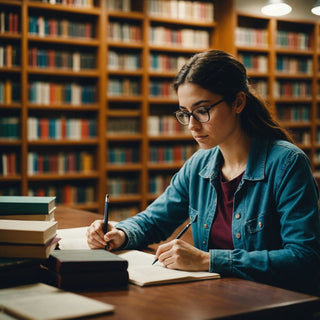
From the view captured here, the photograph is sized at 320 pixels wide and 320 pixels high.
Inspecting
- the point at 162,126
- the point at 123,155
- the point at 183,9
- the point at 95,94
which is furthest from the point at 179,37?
the point at 123,155

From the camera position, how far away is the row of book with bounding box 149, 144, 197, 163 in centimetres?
464

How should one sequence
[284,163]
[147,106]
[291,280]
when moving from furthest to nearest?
[147,106], [284,163], [291,280]

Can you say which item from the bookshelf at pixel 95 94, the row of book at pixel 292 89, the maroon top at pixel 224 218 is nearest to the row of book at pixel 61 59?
the bookshelf at pixel 95 94

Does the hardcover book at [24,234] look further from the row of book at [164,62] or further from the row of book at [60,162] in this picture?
the row of book at [164,62]

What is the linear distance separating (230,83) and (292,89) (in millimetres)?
4292

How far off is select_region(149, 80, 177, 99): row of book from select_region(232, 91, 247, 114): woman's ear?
314cm

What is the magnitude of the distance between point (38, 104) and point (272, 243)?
3.11 m

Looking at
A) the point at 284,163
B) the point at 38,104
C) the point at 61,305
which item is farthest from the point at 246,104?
the point at 38,104

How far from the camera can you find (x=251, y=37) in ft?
16.6

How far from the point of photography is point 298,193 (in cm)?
132

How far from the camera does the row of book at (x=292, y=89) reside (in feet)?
17.8

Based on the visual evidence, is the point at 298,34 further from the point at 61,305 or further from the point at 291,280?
the point at 61,305

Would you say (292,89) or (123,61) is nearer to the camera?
(123,61)

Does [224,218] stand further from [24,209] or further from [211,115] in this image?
[24,209]
